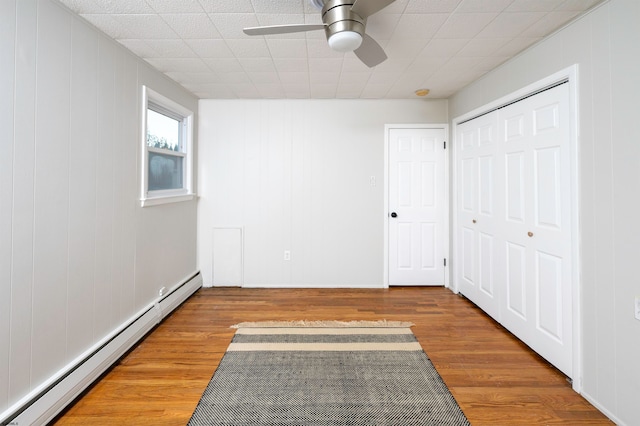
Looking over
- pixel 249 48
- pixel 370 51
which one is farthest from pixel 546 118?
pixel 249 48

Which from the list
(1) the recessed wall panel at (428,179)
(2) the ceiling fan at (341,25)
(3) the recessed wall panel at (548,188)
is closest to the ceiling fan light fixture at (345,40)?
(2) the ceiling fan at (341,25)

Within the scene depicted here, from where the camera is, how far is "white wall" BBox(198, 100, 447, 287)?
378cm

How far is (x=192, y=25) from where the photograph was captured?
2016mm

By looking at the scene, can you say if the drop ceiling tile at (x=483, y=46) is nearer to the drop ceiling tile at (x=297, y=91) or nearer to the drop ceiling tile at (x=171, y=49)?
the drop ceiling tile at (x=297, y=91)

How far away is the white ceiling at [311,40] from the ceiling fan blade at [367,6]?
347 millimetres

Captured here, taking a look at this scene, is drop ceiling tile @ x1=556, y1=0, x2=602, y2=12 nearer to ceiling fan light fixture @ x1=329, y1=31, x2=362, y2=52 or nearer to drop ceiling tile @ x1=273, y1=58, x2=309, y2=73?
ceiling fan light fixture @ x1=329, y1=31, x2=362, y2=52

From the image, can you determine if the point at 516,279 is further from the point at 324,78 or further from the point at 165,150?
the point at 165,150

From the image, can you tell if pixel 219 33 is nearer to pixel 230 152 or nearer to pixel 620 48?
pixel 230 152

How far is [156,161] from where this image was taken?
2.98m

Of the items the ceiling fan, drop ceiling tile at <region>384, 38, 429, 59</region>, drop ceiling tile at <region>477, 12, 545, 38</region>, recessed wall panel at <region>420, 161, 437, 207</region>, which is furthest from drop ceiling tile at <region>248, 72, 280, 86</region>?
recessed wall panel at <region>420, 161, 437, 207</region>

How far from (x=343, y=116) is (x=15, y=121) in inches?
118

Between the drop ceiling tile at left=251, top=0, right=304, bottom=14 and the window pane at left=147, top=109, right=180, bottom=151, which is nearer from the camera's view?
the drop ceiling tile at left=251, top=0, right=304, bottom=14

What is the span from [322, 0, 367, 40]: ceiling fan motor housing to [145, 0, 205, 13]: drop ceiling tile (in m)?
0.80

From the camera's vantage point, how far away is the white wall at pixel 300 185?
378 cm
